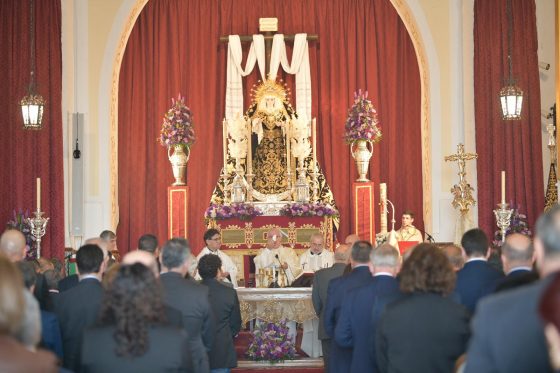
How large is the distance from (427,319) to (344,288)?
2.40 metres

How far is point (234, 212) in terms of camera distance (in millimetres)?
15797

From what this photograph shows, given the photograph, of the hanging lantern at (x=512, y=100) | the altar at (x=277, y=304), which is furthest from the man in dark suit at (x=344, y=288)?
the hanging lantern at (x=512, y=100)

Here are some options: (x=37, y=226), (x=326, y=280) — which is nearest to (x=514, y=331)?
(x=326, y=280)

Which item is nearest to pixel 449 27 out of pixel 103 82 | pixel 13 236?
pixel 103 82

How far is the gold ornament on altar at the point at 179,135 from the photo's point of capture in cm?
1579

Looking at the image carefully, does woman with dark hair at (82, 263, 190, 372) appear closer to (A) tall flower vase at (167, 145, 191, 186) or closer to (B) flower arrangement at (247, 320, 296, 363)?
(B) flower arrangement at (247, 320, 296, 363)

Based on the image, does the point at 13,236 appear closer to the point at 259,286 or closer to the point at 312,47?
the point at 259,286

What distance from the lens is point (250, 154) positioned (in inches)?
660

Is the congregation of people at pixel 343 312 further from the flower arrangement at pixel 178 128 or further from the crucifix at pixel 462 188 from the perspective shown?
the flower arrangement at pixel 178 128

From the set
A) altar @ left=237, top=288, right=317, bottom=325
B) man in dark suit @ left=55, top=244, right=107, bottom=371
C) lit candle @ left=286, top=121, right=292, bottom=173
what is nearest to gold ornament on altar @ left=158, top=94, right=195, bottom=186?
lit candle @ left=286, top=121, right=292, bottom=173

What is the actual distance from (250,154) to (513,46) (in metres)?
4.72

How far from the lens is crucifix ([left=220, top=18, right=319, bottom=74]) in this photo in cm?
1717

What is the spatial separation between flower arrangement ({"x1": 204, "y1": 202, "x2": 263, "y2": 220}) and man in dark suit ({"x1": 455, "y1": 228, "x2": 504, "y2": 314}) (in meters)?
8.84

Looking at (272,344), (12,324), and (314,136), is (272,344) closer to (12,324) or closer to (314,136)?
(314,136)
